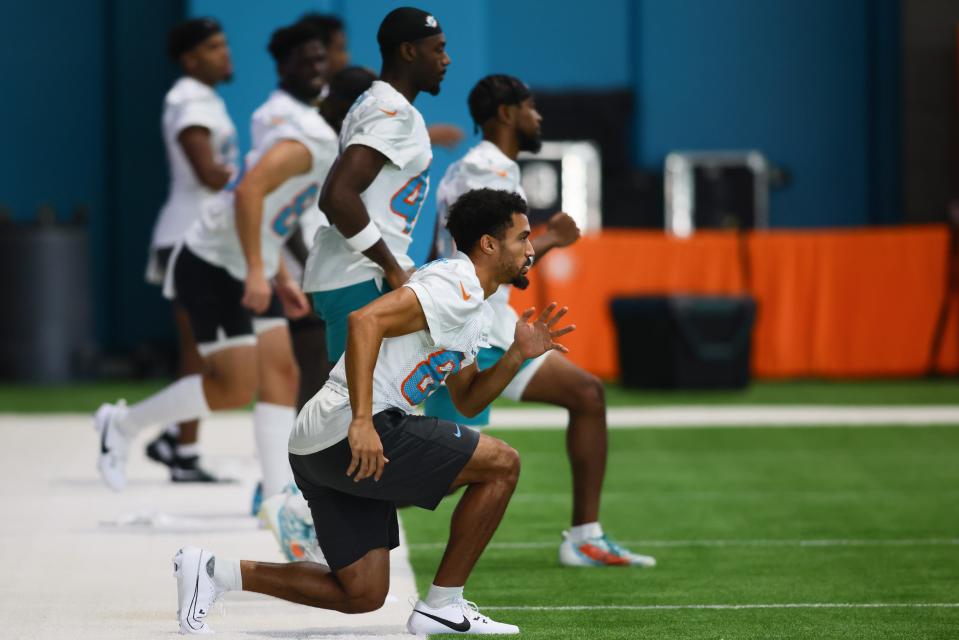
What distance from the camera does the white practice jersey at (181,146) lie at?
8.31 meters

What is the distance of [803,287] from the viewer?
14570mm

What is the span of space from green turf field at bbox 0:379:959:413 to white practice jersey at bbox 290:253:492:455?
317 inches

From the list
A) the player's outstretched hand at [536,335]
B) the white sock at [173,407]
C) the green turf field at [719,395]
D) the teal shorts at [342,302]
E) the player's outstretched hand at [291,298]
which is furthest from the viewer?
the green turf field at [719,395]

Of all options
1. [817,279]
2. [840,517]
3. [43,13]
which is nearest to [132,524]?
[840,517]

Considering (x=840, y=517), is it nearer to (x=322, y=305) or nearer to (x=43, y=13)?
(x=322, y=305)

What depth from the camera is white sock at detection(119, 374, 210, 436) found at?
714 cm

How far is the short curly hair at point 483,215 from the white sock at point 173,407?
2799mm

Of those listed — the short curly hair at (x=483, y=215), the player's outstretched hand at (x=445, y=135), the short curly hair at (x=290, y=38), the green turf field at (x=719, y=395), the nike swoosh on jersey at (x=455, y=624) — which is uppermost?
the short curly hair at (x=290, y=38)

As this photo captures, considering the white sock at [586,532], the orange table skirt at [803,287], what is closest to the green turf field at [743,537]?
the white sock at [586,532]

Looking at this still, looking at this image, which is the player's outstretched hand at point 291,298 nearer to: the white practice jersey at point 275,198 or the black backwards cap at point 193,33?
the white practice jersey at point 275,198

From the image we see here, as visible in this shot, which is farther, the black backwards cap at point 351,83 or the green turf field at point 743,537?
the black backwards cap at point 351,83

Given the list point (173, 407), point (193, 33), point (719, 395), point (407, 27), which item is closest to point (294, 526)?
point (407, 27)

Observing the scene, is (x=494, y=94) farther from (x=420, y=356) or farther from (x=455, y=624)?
(x=455, y=624)

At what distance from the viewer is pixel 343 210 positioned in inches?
206
